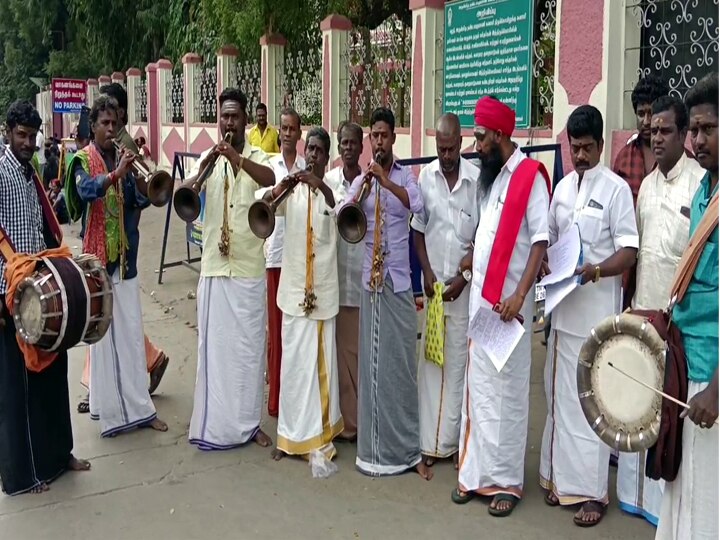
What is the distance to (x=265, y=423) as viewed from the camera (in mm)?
5316

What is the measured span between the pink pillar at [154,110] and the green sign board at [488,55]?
11253 millimetres

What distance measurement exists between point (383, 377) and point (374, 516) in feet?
2.49

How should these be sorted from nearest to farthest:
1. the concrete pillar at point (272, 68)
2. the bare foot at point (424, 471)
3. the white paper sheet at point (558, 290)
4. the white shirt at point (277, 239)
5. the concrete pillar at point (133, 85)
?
the white paper sheet at point (558, 290) < the bare foot at point (424, 471) < the white shirt at point (277, 239) < the concrete pillar at point (272, 68) < the concrete pillar at point (133, 85)

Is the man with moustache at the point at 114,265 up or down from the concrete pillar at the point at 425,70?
down

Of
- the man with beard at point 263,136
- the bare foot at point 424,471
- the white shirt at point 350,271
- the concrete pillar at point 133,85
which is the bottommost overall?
the bare foot at point 424,471

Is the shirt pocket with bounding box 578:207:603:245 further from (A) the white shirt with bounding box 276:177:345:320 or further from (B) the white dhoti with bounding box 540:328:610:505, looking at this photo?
(A) the white shirt with bounding box 276:177:345:320

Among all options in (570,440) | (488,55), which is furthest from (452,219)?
(488,55)

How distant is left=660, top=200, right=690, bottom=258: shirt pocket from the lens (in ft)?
12.0

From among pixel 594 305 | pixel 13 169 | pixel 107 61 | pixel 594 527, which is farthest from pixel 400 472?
pixel 107 61

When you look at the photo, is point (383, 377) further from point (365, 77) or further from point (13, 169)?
point (365, 77)

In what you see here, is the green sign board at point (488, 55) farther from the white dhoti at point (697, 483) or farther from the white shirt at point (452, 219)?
the white dhoti at point (697, 483)

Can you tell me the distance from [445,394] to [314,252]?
1.11 metres

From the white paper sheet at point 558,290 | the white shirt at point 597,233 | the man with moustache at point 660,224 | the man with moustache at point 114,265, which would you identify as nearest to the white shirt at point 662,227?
the man with moustache at point 660,224

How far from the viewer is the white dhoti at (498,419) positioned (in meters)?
4.01
